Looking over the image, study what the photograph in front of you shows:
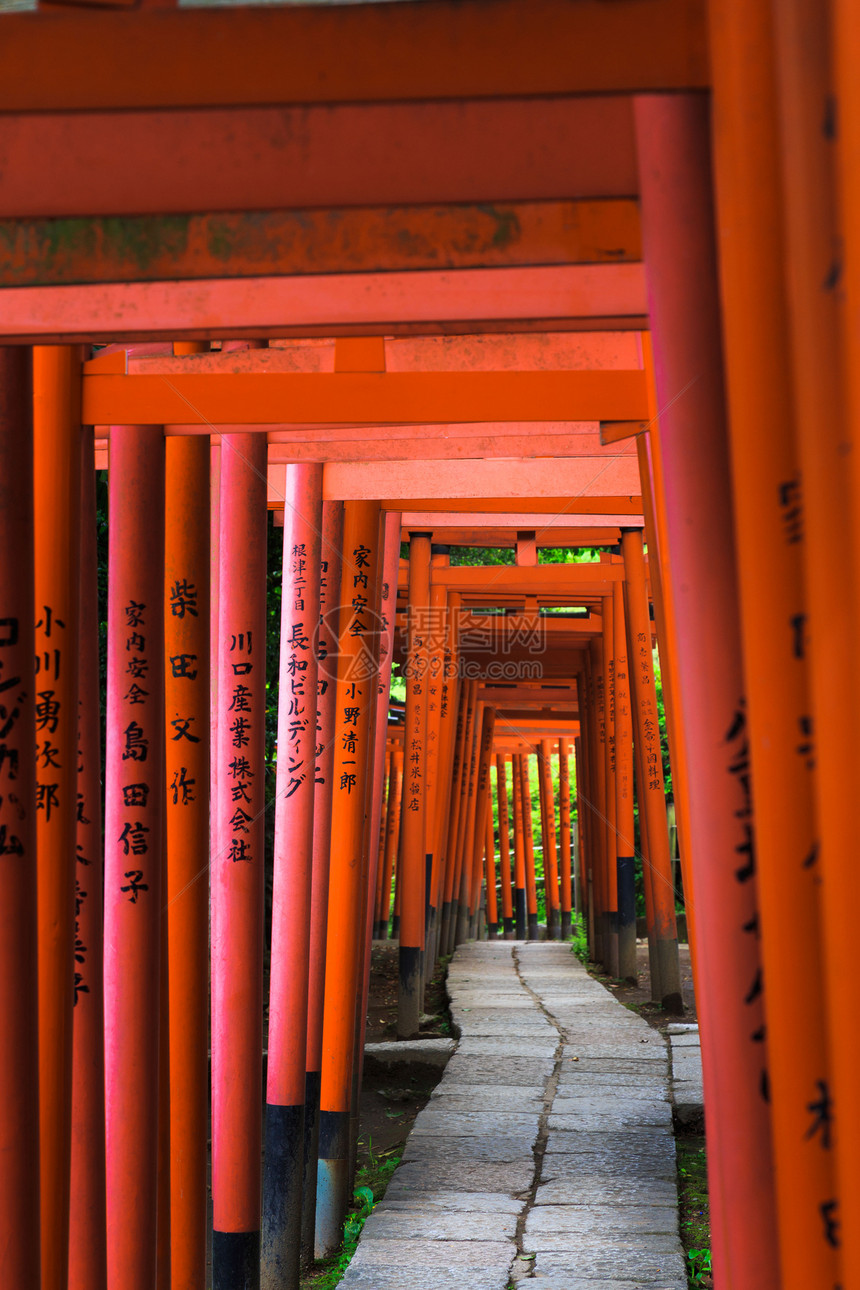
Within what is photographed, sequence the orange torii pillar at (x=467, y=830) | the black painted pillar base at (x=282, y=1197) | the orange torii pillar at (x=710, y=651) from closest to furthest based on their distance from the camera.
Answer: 1. the orange torii pillar at (x=710, y=651)
2. the black painted pillar base at (x=282, y=1197)
3. the orange torii pillar at (x=467, y=830)

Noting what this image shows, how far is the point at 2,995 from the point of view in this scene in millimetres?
2943

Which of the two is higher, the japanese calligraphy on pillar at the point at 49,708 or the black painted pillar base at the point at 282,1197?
the japanese calligraphy on pillar at the point at 49,708

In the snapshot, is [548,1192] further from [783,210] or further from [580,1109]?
[783,210]

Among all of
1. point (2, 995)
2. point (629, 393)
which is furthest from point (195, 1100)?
point (629, 393)

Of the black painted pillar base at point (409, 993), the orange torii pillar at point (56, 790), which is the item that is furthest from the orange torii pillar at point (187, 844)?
the black painted pillar base at point (409, 993)

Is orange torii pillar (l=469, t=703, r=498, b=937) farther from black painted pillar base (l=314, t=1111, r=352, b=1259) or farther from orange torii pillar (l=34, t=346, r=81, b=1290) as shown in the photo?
orange torii pillar (l=34, t=346, r=81, b=1290)

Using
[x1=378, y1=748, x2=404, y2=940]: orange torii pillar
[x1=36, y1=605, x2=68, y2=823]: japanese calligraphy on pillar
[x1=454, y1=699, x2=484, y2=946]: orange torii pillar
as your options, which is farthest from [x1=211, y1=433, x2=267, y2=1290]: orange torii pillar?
[x1=378, y1=748, x2=404, y2=940]: orange torii pillar

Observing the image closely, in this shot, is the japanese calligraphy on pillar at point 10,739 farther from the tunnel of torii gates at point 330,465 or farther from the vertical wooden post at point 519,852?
the vertical wooden post at point 519,852

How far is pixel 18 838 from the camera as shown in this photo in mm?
3023

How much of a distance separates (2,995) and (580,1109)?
493 cm

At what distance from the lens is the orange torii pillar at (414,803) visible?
34.3 feet

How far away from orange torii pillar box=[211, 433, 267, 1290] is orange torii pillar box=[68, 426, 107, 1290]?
3.38 feet

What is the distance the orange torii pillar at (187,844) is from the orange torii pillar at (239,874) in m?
0.13

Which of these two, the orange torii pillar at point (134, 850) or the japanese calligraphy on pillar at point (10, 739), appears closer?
the japanese calligraphy on pillar at point (10, 739)
